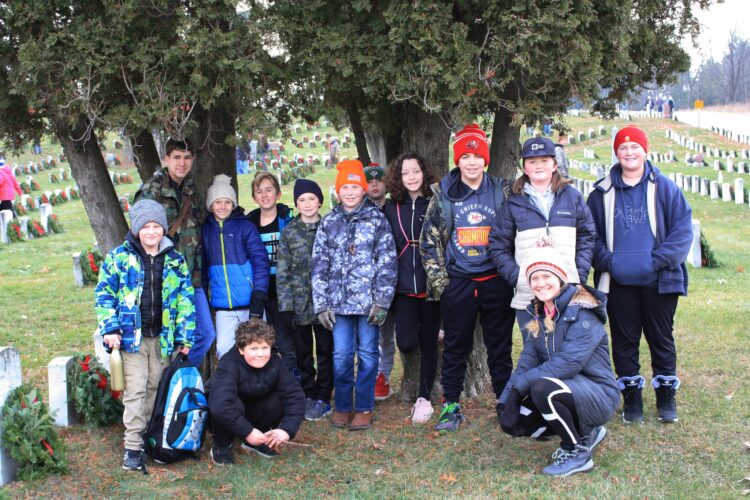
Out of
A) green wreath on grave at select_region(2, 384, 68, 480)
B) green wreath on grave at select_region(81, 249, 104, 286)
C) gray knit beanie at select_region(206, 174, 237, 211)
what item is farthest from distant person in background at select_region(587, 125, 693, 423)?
green wreath on grave at select_region(81, 249, 104, 286)

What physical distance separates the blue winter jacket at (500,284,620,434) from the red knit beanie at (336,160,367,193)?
1.66 metres

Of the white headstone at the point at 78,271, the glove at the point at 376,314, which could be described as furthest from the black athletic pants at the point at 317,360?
the white headstone at the point at 78,271

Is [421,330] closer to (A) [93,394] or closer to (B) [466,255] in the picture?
(B) [466,255]

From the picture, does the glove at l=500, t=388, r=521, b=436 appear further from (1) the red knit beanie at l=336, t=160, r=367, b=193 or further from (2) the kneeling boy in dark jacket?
(1) the red knit beanie at l=336, t=160, r=367, b=193

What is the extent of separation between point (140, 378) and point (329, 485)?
1.40 m

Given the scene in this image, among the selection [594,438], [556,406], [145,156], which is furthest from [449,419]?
[145,156]

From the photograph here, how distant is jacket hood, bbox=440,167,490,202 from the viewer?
523cm

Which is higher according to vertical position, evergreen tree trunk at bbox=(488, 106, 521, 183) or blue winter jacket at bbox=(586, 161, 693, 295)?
evergreen tree trunk at bbox=(488, 106, 521, 183)

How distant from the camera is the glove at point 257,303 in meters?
5.44

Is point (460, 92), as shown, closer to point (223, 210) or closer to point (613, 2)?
point (613, 2)

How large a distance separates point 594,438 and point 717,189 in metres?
18.1

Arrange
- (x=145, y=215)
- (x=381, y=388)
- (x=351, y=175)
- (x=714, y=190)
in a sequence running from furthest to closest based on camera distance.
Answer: (x=714, y=190), (x=381, y=388), (x=351, y=175), (x=145, y=215)

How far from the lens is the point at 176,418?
480cm

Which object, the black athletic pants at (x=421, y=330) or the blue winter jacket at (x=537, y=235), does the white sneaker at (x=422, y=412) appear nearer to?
the black athletic pants at (x=421, y=330)
